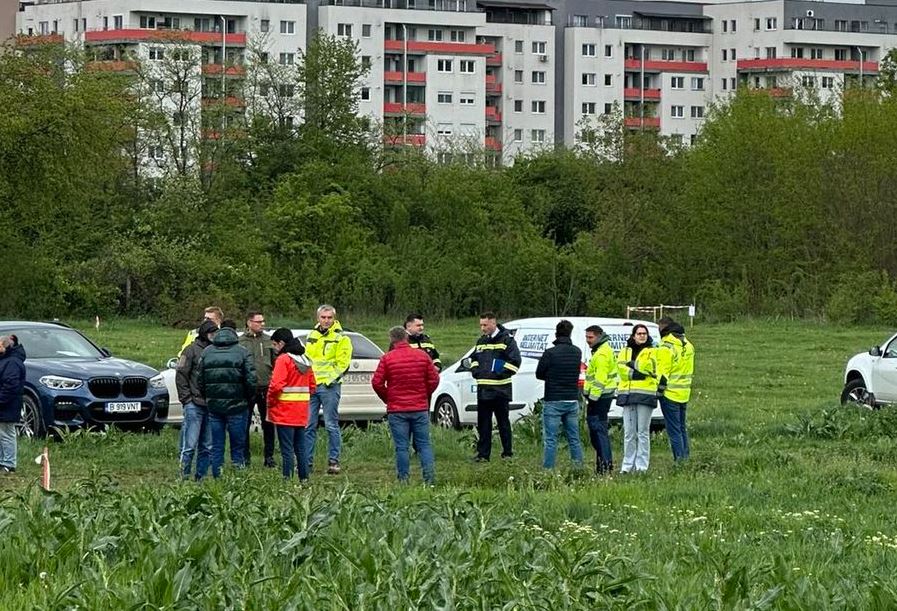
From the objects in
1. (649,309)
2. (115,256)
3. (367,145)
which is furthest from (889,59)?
(115,256)

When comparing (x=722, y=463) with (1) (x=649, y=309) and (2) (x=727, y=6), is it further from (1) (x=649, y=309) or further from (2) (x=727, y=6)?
(2) (x=727, y=6)

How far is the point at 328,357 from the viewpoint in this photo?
20531mm

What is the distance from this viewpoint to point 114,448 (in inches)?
848

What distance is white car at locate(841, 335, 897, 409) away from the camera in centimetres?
2747

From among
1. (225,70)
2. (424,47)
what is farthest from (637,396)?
(424,47)

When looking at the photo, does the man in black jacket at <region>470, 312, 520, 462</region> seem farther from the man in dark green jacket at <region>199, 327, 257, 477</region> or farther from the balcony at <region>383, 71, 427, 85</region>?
the balcony at <region>383, 71, 427, 85</region>

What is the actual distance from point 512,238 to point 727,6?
8263cm

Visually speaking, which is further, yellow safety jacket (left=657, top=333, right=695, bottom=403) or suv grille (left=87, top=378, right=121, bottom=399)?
suv grille (left=87, top=378, right=121, bottom=399)

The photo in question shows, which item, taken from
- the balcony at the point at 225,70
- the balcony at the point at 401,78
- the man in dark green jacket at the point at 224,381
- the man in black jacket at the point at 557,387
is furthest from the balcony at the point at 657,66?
the man in dark green jacket at the point at 224,381

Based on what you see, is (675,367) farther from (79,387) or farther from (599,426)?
(79,387)

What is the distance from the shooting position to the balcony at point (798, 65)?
14488 cm

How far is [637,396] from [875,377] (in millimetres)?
9187

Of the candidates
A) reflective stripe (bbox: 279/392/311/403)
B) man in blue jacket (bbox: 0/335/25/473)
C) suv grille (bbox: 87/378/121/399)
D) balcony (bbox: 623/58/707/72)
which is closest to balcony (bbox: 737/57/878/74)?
balcony (bbox: 623/58/707/72)

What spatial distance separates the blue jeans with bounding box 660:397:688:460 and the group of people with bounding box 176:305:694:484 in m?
0.01
